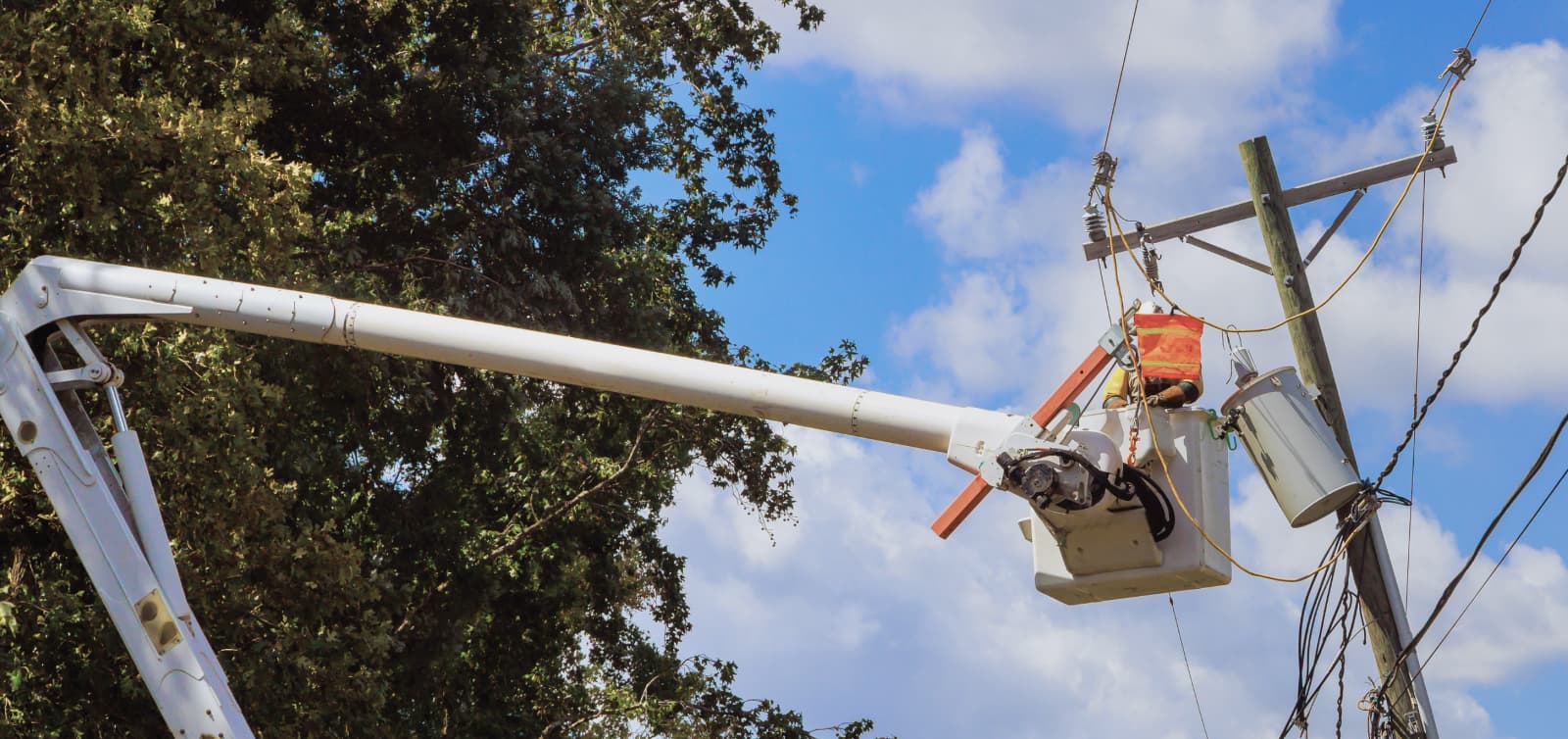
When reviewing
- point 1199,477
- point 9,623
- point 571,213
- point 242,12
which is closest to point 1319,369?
point 1199,477

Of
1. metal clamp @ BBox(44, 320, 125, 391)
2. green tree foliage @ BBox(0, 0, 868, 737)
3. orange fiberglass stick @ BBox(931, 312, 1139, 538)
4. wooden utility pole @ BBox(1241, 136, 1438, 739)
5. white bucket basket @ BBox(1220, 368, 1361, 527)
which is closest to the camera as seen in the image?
orange fiberglass stick @ BBox(931, 312, 1139, 538)

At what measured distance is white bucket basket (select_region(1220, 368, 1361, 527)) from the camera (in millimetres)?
8227

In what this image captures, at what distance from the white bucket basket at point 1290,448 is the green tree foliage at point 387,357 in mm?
7258

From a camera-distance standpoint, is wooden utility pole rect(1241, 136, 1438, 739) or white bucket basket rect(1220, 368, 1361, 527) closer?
white bucket basket rect(1220, 368, 1361, 527)

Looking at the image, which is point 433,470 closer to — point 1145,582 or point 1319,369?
point 1319,369

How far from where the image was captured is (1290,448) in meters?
8.32

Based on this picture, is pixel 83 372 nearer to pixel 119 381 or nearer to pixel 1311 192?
pixel 119 381

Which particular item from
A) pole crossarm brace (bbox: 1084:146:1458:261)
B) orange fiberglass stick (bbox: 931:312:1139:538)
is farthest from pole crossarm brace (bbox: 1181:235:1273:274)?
orange fiberglass stick (bbox: 931:312:1139:538)

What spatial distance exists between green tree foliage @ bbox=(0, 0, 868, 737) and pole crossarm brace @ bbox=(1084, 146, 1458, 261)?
6604 mm

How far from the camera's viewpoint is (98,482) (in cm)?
713

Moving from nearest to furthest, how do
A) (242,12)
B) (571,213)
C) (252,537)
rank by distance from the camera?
1. (252,537)
2. (242,12)
3. (571,213)

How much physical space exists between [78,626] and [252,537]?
1.44 meters

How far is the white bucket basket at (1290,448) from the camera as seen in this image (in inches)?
324

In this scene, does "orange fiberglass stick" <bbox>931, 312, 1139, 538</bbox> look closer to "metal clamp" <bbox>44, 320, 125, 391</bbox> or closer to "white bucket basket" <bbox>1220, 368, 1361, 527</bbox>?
"white bucket basket" <bbox>1220, 368, 1361, 527</bbox>
